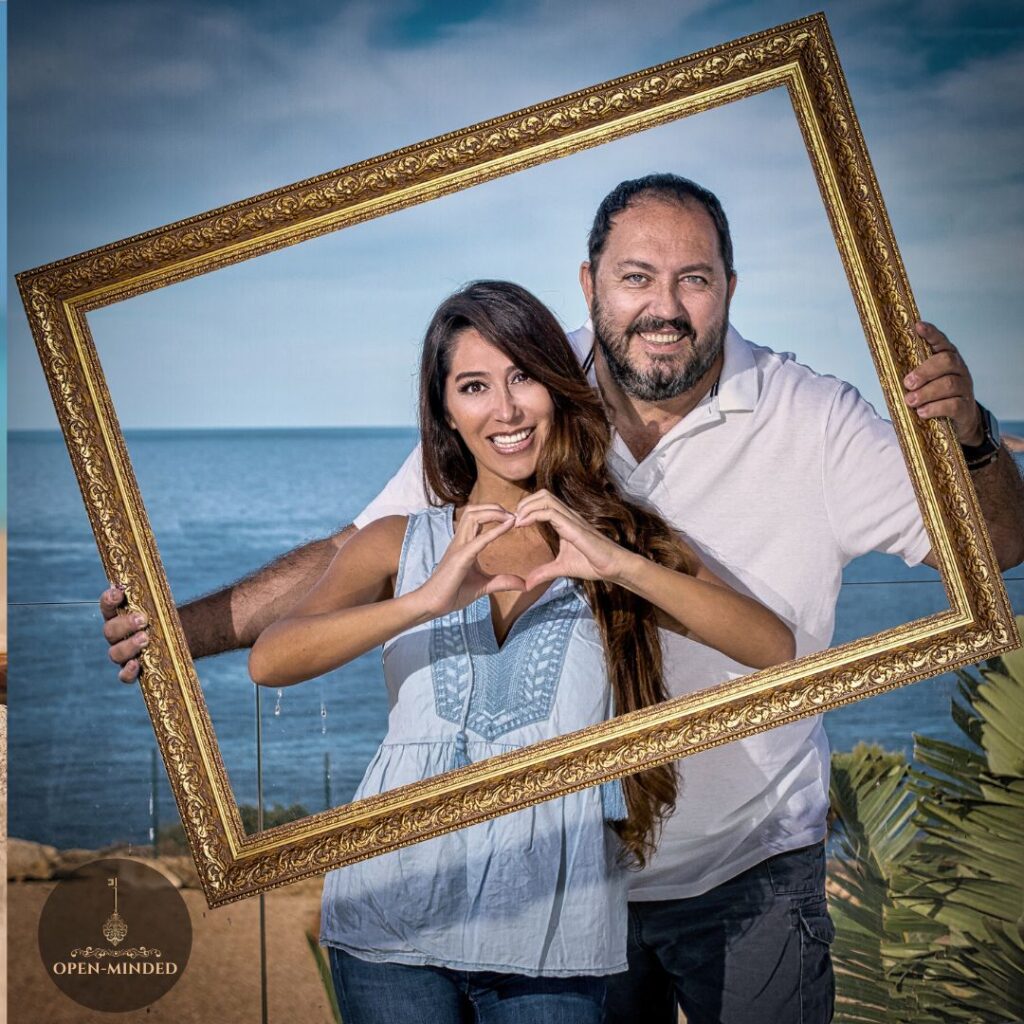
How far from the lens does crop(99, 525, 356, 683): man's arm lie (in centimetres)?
248

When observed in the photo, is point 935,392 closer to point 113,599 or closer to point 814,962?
point 814,962

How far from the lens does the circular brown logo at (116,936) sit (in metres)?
3.08

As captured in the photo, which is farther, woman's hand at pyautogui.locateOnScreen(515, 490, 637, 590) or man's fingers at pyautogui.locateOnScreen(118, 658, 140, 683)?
man's fingers at pyautogui.locateOnScreen(118, 658, 140, 683)

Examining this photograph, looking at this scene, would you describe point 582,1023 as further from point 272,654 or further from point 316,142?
point 316,142

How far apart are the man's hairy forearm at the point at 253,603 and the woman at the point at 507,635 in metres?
0.05

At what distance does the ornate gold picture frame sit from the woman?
2.7 inches

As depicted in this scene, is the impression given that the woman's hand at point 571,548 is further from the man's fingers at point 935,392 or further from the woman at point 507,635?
the man's fingers at point 935,392

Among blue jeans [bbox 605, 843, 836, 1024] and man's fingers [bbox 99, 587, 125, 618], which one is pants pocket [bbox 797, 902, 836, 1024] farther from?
man's fingers [bbox 99, 587, 125, 618]

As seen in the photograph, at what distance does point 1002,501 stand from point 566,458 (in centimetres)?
85

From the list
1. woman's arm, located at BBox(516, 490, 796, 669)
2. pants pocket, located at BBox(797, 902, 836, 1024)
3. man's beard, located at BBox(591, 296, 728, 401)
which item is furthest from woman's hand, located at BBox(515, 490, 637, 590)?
pants pocket, located at BBox(797, 902, 836, 1024)

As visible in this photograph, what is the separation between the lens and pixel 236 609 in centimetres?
253

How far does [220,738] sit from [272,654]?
0.79 feet

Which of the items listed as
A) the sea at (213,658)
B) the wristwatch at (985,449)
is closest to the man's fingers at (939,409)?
the wristwatch at (985,449)

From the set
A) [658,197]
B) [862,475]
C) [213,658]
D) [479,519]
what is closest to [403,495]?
[479,519]
